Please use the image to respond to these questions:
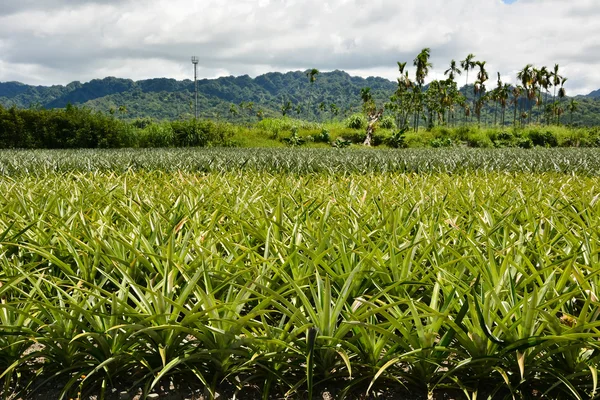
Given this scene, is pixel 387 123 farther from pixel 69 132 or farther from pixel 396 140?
pixel 69 132

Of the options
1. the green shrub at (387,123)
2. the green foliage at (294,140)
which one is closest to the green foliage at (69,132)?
the green foliage at (294,140)

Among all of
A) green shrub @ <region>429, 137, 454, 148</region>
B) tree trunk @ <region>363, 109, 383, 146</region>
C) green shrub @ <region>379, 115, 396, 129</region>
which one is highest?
green shrub @ <region>379, 115, 396, 129</region>

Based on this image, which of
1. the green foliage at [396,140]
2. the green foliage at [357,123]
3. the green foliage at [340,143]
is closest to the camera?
the green foliage at [340,143]

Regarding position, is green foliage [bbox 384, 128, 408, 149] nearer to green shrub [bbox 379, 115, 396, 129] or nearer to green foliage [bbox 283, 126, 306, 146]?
green foliage [bbox 283, 126, 306, 146]

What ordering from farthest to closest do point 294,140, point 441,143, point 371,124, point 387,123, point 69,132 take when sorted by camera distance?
point 387,123 < point 441,143 < point 294,140 < point 371,124 < point 69,132

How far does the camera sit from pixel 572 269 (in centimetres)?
236

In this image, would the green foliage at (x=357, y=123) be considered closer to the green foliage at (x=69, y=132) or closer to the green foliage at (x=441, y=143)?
the green foliage at (x=441, y=143)

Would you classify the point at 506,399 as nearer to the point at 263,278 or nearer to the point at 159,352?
the point at 263,278

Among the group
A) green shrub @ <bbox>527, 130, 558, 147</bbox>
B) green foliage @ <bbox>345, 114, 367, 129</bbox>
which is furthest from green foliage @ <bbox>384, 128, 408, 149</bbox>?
green shrub @ <bbox>527, 130, 558, 147</bbox>

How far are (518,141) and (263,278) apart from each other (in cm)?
4648

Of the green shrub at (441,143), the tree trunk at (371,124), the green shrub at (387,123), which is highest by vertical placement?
the green shrub at (387,123)

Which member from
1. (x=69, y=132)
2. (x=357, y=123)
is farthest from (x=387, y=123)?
(x=69, y=132)

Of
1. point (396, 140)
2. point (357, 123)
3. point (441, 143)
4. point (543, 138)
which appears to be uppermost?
point (357, 123)

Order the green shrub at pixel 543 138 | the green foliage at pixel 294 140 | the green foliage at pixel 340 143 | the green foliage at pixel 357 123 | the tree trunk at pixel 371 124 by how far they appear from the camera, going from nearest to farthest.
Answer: the green foliage at pixel 340 143 → the tree trunk at pixel 371 124 → the green foliage at pixel 294 140 → the green shrub at pixel 543 138 → the green foliage at pixel 357 123
